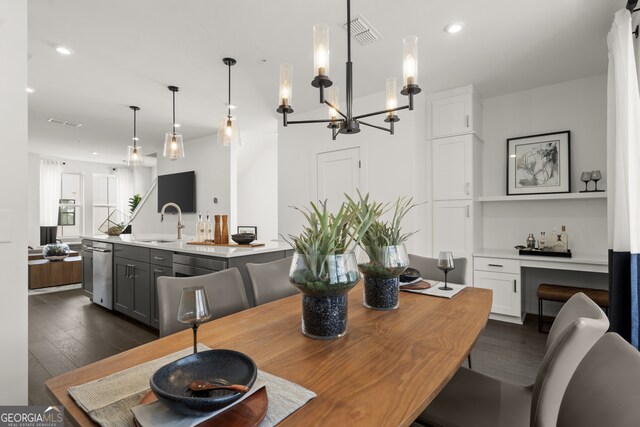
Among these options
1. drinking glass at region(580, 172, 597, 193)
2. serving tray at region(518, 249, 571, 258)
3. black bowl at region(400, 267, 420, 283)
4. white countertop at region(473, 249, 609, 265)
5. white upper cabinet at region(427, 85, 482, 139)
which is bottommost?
white countertop at region(473, 249, 609, 265)

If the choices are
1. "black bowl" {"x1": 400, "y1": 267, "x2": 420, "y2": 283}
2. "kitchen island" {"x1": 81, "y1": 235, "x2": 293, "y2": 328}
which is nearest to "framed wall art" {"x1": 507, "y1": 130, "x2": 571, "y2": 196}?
"black bowl" {"x1": 400, "y1": 267, "x2": 420, "y2": 283}

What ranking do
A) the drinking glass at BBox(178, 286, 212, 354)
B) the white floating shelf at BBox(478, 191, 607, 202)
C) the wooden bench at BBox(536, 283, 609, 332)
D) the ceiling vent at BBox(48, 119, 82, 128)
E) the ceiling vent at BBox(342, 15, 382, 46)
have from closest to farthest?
1. the drinking glass at BBox(178, 286, 212, 354)
2. the ceiling vent at BBox(342, 15, 382, 46)
3. the wooden bench at BBox(536, 283, 609, 332)
4. the white floating shelf at BBox(478, 191, 607, 202)
5. the ceiling vent at BBox(48, 119, 82, 128)

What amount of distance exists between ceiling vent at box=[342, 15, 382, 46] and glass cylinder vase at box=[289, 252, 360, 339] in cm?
209

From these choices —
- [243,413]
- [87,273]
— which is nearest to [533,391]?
[243,413]

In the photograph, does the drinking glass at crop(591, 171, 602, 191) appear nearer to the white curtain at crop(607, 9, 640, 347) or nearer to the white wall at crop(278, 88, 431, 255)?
the white curtain at crop(607, 9, 640, 347)

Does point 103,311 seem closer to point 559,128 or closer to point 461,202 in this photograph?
point 461,202

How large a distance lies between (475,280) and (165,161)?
6576mm

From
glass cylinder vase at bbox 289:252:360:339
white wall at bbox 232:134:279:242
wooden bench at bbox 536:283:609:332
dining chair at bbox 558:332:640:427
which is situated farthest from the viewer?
white wall at bbox 232:134:279:242

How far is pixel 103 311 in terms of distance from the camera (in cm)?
376

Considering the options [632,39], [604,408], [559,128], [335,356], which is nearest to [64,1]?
[335,356]

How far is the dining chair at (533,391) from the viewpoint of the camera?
0.79 m

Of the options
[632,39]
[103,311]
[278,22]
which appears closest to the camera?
[632,39]

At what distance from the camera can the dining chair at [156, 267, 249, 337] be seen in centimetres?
125

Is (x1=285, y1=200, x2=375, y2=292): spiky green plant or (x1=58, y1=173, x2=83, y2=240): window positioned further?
(x1=58, y1=173, x2=83, y2=240): window
